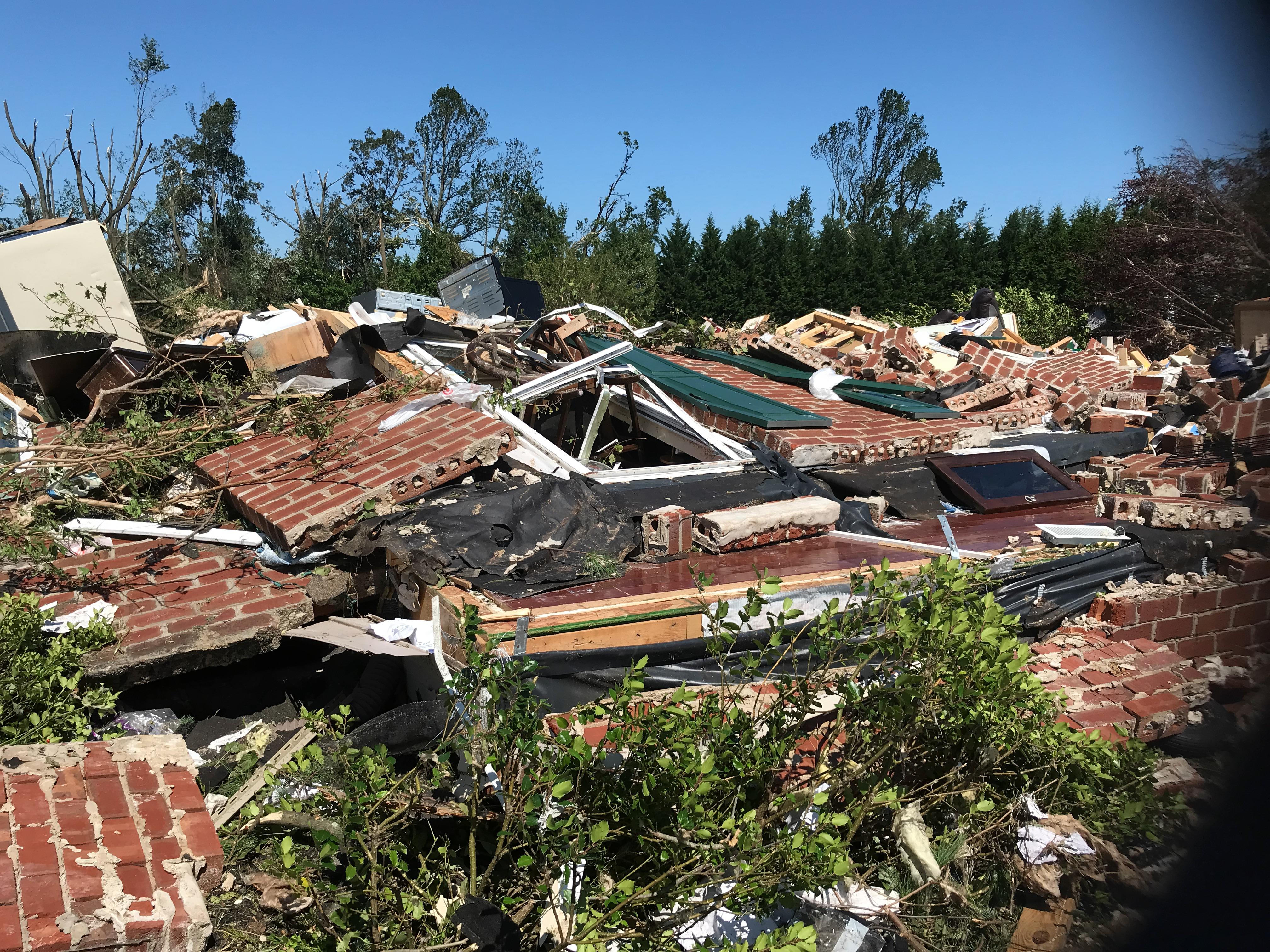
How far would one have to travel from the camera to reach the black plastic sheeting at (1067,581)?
454 centimetres

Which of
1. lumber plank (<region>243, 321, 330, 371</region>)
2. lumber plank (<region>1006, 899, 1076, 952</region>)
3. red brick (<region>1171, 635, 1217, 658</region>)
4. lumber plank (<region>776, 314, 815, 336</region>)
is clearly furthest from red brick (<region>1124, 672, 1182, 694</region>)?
lumber plank (<region>776, 314, 815, 336</region>)

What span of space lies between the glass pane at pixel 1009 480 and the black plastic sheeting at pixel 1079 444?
1.72 ft

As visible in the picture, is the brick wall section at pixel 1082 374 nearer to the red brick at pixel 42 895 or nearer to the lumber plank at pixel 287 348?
the lumber plank at pixel 287 348

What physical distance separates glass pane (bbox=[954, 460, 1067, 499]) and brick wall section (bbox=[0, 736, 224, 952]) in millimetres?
5496

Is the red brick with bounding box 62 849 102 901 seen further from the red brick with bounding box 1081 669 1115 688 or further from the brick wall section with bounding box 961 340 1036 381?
the brick wall section with bounding box 961 340 1036 381

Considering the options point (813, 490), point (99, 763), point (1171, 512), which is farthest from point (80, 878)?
point (1171, 512)

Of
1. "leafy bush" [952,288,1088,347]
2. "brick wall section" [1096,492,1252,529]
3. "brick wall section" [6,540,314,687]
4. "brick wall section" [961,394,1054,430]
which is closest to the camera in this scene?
"brick wall section" [6,540,314,687]

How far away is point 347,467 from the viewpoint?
5.26 meters

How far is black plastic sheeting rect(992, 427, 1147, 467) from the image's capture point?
7445 mm

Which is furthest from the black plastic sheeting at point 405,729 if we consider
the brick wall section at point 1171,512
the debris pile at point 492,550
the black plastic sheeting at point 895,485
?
the brick wall section at point 1171,512

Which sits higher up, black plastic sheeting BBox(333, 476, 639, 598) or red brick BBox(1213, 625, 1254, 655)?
red brick BBox(1213, 625, 1254, 655)

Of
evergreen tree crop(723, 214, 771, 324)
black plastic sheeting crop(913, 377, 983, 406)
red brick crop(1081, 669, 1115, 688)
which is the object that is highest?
evergreen tree crop(723, 214, 771, 324)

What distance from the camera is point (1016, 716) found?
125 inches

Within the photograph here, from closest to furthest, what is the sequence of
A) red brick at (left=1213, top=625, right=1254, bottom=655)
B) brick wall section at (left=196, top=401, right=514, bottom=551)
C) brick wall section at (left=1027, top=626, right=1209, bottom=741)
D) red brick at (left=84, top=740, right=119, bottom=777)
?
1. red brick at (left=1213, top=625, right=1254, bottom=655)
2. red brick at (left=84, top=740, right=119, bottom=777)
3. brick wall section at (left=1027, top=626, right=1209, bottom=741)
4. brick wall section at (left=196, top=401, right=514, bottom=551)
